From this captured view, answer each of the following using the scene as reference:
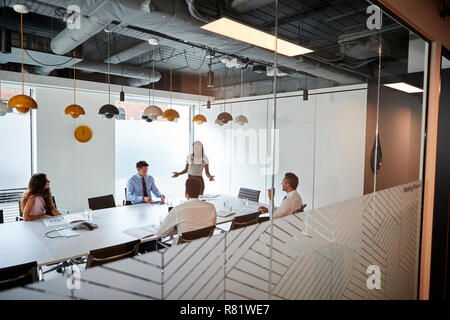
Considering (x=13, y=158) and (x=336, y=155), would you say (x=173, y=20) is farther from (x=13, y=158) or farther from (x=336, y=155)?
(x=13, y=158)

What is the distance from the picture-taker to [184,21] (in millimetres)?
2535

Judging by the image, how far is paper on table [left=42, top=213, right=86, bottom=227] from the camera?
3.21 meters

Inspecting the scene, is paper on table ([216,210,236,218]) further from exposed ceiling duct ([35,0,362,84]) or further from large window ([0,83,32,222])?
large window ([0,83,32,222])

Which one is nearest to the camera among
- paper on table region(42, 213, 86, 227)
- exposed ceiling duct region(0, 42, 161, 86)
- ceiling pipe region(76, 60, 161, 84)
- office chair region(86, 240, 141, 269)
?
office chair region(86, 240, 141, 269)

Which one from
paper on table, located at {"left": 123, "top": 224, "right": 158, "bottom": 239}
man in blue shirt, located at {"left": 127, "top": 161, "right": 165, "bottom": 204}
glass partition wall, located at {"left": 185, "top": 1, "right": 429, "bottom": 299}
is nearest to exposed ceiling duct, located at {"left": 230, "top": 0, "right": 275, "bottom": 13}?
glass partition wall, located at {"left": 185, "top": 1, "right": 429, "bottom": 299}

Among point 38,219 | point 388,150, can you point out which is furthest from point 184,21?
point 38,219

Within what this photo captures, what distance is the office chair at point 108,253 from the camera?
2068mm

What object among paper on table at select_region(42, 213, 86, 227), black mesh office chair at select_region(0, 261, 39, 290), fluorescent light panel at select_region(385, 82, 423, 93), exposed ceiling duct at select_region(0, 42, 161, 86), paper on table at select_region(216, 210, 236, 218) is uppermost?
exposed ceiling duct at select_region(0, 42, 161, 86)

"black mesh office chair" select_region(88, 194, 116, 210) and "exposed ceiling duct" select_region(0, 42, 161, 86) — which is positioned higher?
"exposed ceiling duct" select_region(0, 42, 161, 86)

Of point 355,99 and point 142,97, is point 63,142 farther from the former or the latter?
point 355,99

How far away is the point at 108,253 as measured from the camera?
84.0 inches

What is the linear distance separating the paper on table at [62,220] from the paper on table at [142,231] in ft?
2.46

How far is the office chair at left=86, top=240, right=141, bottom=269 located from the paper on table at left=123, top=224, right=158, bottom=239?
54 cm
